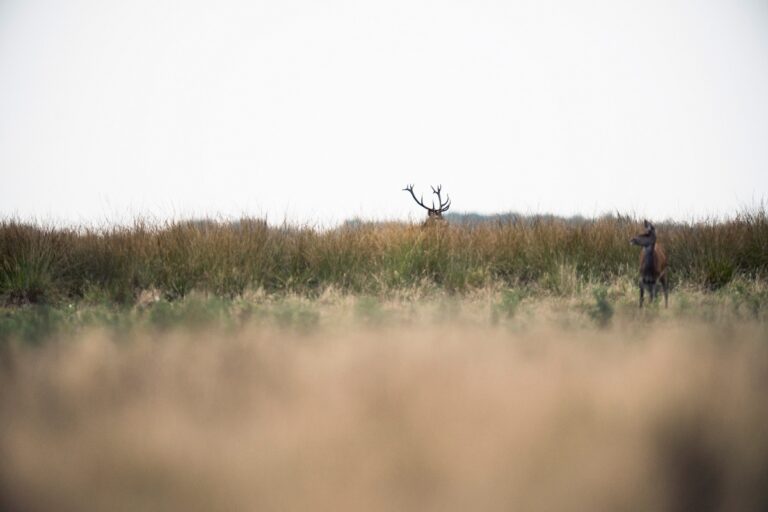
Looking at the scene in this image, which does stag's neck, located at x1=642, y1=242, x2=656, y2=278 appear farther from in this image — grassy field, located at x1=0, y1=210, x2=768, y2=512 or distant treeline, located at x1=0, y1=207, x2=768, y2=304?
grassy field, located at x1=0, y1=210, x2=768, y2=512

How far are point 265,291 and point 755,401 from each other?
15.5ft

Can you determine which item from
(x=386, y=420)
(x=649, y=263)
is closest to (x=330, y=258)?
(x=649, y=263)

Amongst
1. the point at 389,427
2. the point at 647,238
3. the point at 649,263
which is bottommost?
the point at 389,427

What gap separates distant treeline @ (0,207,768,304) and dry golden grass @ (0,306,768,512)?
3.58 meters

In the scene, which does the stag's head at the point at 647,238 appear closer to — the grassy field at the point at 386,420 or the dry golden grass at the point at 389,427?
the grassy field at the point at 386,420

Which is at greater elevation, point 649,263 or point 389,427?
point 649,263

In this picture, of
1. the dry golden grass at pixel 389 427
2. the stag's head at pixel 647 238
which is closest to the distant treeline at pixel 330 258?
the stag's head at pixel 647 238

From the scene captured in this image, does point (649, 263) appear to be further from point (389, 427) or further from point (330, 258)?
point (389, 427)

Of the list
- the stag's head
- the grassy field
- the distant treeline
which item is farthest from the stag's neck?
the grassy field

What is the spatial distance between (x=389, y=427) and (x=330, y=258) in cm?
485

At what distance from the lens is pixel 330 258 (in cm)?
639

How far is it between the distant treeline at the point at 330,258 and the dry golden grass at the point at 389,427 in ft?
11.8

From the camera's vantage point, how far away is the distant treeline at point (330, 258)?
584cm

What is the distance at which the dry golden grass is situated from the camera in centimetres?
146
